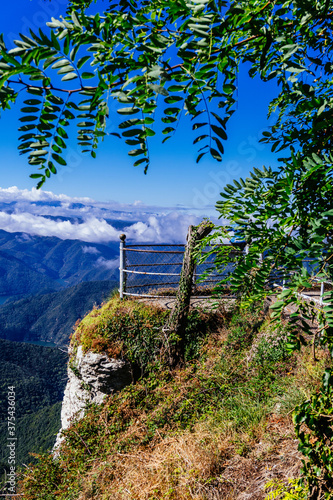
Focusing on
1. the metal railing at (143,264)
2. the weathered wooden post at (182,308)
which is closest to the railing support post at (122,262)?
the metal railing at (143,264)

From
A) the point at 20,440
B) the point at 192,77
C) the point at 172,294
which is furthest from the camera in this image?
the point at 20,440

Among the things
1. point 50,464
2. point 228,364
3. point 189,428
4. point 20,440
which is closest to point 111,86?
point 189,428

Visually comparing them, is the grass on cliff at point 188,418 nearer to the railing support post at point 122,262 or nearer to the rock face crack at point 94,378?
the rock face crack at point 94,378

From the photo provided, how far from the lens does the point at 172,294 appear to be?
9781 mm

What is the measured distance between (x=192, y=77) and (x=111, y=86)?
12.4 inches

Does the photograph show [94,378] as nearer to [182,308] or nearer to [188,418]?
[182,308]

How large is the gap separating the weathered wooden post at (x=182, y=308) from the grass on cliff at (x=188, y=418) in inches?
10.1

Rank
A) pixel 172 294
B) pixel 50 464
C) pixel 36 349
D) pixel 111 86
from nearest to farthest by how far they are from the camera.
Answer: pixel 111 86
pixel 50 464
pixel 172 294
pixel 36 349

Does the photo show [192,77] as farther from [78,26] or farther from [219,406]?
[219,406]

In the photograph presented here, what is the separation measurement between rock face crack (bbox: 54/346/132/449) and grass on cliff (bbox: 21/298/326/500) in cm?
24

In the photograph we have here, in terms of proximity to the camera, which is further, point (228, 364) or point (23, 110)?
point (228, 364)

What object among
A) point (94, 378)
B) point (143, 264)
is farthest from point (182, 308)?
point (94, 378)

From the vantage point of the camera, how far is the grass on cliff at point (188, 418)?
10.1ft

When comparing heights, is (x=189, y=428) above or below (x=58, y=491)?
above
